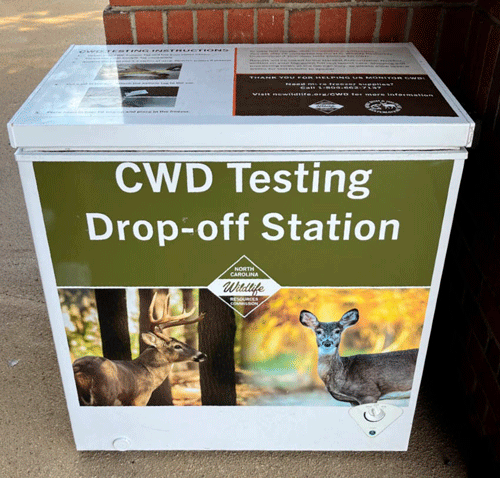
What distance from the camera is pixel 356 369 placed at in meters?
1.48

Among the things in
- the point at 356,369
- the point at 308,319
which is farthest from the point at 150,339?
the point at 356,369

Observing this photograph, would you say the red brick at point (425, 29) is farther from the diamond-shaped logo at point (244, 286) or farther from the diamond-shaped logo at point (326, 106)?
the diamond-shaped logo at point (244, 286)

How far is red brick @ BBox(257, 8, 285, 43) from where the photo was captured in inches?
67.8

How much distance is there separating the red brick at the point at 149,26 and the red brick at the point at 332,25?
1.57 feet

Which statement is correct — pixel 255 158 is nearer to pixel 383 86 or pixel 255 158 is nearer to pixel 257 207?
pixel 257 207

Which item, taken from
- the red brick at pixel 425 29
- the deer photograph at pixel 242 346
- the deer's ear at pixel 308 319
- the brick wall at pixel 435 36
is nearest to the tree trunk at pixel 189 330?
the deer photograph at pixel 242 346

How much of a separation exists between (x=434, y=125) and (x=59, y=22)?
240 inches

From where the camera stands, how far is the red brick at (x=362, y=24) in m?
1.71

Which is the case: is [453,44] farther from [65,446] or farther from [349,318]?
[65,446]

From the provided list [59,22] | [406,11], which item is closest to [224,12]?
[406,11]

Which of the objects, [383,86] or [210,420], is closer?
[383,86]

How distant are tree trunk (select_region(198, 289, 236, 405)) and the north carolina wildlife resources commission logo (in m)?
0.55

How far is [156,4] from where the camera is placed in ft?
5.62

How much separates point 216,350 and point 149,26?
3.21ft
